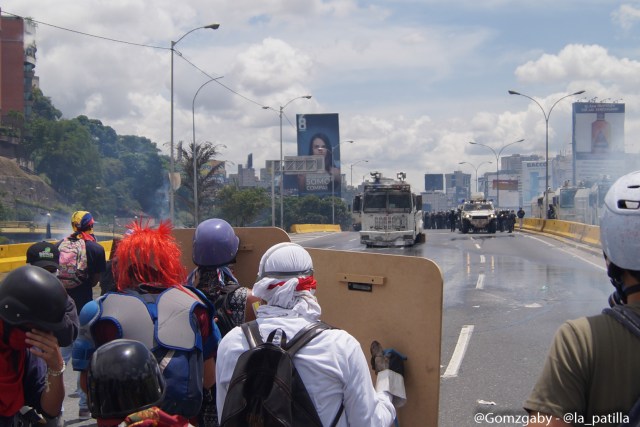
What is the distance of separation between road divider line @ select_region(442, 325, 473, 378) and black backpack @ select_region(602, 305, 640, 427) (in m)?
5.81

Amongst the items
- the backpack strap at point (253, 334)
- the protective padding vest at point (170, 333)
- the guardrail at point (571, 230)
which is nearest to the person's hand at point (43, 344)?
the protective padding vest at point (170, 333)

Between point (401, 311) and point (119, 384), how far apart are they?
4.20 feet

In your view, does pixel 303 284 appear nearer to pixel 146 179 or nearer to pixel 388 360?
pixel 388 360

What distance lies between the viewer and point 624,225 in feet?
6.89

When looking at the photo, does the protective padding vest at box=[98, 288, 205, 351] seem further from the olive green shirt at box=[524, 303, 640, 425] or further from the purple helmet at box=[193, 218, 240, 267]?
the olive green shirt at box=[524, 303, 640, 425]

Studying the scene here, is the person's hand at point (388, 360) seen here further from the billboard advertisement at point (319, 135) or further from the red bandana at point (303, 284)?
the billboard advertisement at point (319, 135)

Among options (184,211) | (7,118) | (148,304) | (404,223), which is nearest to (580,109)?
(184,211)

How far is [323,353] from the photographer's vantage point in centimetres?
253

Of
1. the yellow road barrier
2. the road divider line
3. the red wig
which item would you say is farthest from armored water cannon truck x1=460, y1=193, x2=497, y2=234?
the red wig

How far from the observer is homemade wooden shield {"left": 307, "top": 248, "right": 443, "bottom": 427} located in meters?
2.92

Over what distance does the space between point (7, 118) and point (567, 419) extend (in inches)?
3179

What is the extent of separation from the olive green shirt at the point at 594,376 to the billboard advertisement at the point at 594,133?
128 m

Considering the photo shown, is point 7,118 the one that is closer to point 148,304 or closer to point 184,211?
point 184,211

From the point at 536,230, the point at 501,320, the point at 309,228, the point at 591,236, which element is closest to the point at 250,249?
the point at 501,320
